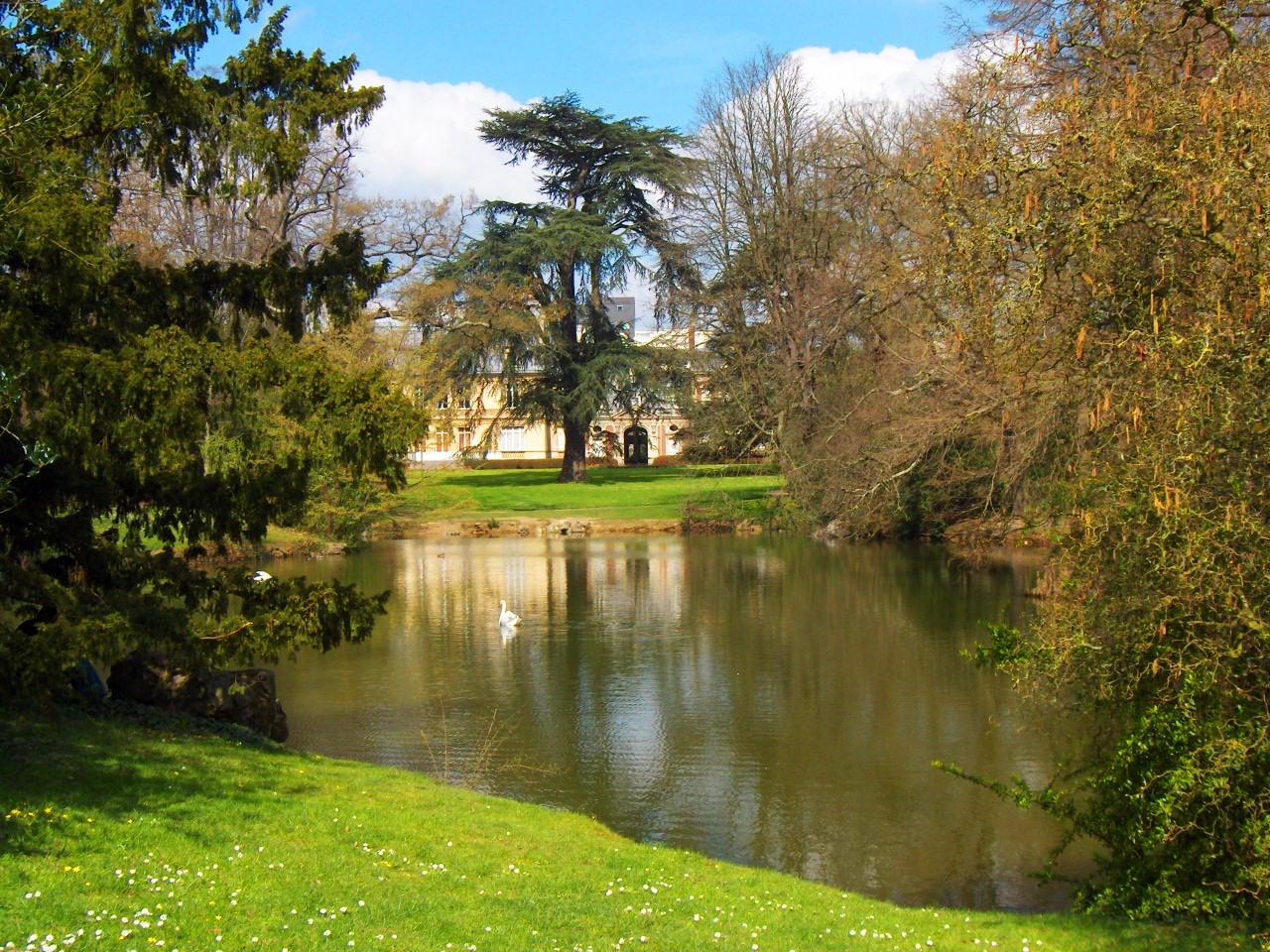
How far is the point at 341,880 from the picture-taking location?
7168 mm

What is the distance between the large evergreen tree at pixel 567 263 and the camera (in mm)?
46688

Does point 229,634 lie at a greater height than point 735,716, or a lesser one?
greater

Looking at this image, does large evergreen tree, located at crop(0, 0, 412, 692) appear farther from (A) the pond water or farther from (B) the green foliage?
(B) the green foliage

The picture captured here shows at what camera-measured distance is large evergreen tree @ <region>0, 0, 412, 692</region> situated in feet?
29.0

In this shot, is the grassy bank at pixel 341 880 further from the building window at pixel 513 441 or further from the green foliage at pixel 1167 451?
the building window at pixel 513 441

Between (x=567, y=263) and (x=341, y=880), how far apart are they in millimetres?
43373

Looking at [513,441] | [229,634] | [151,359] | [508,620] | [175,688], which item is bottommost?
[508,620]

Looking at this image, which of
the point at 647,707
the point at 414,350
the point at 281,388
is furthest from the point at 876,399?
the point at 281,388

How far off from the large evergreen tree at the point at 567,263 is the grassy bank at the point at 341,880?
123 ft

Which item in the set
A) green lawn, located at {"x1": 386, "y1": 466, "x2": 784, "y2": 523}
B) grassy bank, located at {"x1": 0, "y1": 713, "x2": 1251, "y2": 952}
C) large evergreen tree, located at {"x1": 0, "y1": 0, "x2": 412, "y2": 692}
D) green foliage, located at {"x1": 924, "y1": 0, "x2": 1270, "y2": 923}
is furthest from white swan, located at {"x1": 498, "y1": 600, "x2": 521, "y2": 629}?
green lawn, located at {"x1": 386, "y1": 466, "x2": 784, "y2": 523}

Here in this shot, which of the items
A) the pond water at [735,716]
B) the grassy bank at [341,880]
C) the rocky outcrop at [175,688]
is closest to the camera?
the grassy bank at [341,880]

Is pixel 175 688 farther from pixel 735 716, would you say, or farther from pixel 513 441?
pixel 513 441

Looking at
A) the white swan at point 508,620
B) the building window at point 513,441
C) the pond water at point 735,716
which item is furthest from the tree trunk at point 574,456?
the white swan at point 508,620

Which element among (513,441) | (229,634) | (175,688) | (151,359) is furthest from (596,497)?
(151,359)
